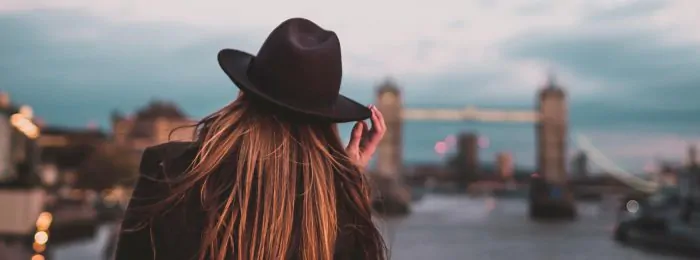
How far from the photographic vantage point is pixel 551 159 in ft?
227

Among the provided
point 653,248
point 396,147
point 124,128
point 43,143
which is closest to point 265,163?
point 653,248

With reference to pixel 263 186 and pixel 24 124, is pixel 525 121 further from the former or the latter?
pixel 263 186

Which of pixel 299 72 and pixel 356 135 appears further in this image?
pixel 356 135

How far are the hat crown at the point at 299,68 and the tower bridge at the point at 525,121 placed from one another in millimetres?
61253

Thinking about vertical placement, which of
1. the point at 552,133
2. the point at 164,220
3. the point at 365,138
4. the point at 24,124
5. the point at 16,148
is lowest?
the point at 552,133

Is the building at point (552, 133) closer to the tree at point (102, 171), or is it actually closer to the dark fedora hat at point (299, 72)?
the tree at point (102, 171)

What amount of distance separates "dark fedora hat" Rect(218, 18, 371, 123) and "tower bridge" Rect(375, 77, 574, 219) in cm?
6125

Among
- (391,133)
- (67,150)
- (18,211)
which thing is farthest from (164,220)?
(67,150)

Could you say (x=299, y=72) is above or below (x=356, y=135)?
above

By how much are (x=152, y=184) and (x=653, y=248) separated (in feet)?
72.6

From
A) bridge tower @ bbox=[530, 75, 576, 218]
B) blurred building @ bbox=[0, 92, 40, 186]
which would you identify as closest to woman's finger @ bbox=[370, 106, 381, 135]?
blurred building @ bbox=[0, 92, 40, 186]

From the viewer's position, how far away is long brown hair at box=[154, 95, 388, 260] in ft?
5.72

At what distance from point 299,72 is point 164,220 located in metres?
0.45

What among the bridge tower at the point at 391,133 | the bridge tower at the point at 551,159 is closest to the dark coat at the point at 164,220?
the bridge tower at the point at 551,159
